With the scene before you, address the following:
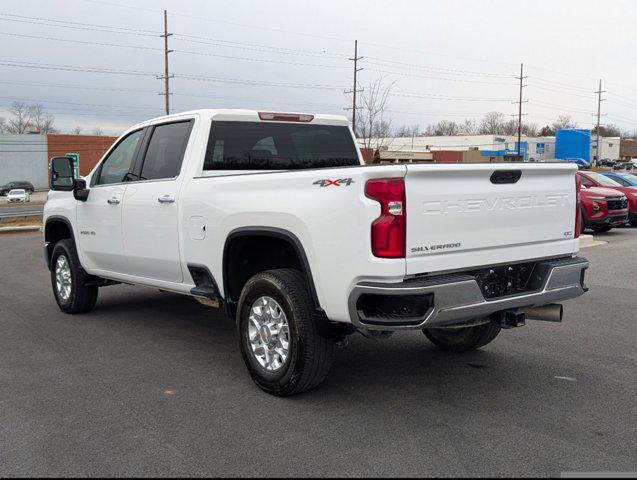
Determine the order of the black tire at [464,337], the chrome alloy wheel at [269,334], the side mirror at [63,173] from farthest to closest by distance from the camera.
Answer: the side mirror at [63,173] < the black tire at [464,337] < the chrome alloy wheel at [269,334]

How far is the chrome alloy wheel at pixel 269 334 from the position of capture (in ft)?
15.4

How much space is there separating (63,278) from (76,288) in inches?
17.5

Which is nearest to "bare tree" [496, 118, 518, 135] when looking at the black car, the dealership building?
Result: the dealership building

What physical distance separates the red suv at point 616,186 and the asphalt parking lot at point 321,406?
11987 mm

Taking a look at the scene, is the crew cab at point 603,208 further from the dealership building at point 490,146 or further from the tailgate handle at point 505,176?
the dealership building at point 490,146

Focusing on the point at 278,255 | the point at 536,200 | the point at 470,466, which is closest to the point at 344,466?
the point at 470,466

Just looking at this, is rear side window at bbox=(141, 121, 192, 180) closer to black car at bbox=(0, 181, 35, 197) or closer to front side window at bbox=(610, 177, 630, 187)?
front side window at bbox=(610, 177, 630, 187)

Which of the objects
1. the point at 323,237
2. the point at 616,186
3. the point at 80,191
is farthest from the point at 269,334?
the point at 616,186

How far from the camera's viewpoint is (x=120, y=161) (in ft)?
22.6

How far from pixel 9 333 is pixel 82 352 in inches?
49.2

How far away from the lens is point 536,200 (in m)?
4.74

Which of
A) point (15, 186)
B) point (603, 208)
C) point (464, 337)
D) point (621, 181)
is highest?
point (621, 181)

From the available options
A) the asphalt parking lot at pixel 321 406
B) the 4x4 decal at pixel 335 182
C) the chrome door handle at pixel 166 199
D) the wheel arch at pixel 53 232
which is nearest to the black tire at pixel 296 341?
the asphalt parking lot at pixel 321 406

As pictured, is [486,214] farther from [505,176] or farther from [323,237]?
[323,237]
